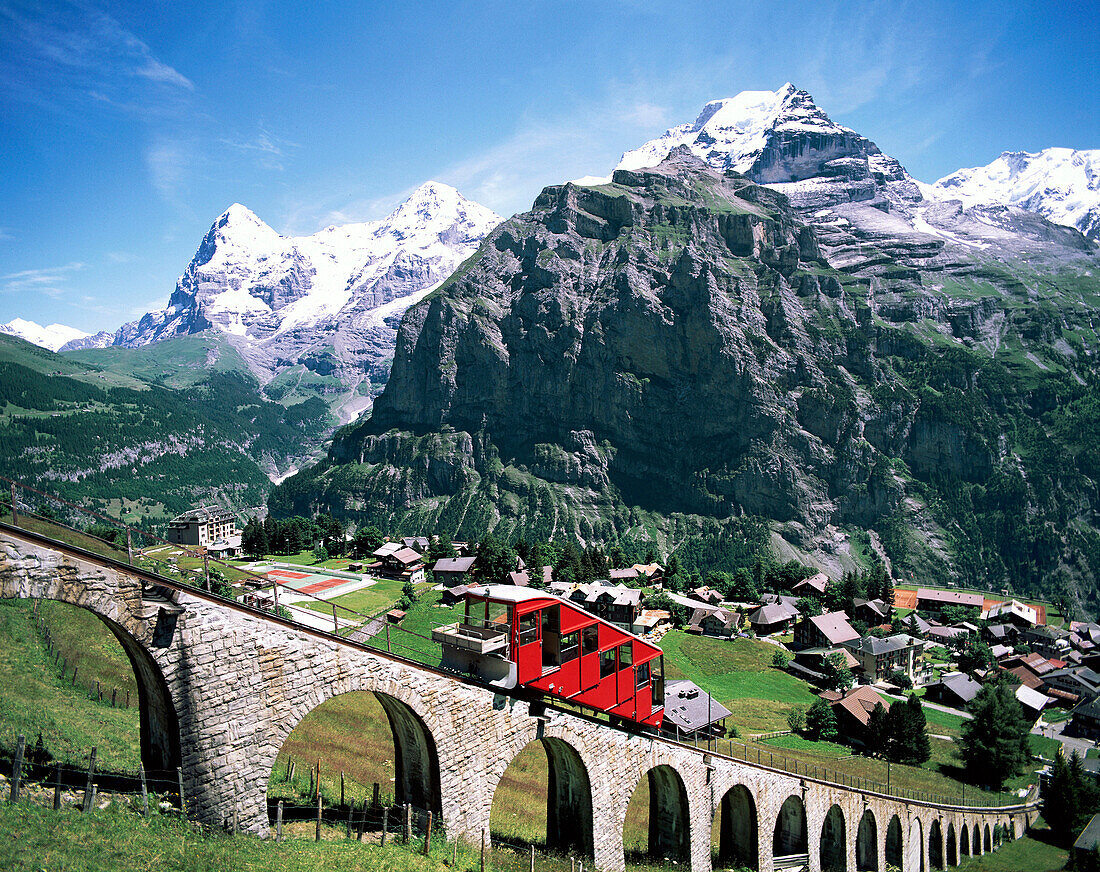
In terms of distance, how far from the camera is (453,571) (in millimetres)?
98062

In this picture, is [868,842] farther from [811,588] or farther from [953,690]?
[811,588]

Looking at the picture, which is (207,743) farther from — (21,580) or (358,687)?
(21,580)

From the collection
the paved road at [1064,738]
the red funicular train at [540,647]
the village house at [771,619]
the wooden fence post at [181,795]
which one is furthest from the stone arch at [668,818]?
the village house at [771,619]

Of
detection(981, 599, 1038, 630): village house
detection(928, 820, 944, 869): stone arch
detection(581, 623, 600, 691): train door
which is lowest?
detection(928, 820, 944, 869): stone arch

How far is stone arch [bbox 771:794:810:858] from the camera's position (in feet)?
111

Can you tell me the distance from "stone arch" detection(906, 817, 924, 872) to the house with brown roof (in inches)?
787

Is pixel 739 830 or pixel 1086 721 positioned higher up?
pixel 739 830

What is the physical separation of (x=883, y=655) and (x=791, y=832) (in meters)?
61.1

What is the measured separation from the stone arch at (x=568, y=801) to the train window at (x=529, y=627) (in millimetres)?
4082

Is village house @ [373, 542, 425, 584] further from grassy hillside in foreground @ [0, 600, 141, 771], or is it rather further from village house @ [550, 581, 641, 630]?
grassy hillside in foreground @ [0, 600, 141, 771]

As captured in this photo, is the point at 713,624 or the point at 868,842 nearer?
the point at 868,842

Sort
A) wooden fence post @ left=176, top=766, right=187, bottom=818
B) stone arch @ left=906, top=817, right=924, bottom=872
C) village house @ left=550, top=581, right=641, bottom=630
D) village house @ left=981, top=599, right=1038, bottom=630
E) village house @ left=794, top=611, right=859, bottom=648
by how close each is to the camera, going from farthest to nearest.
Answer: village house @ left=981, top=599, right=1038, bottom=630 < village house @ left=550, top=581, right=641, bottom=630 < village house @ left=794, top=611, right=859, bottom=648 < stone arch @ left=906, top=817, right=924, bottom=872 < wooden fence post @ left=176, top=766, right=187, bottom=818

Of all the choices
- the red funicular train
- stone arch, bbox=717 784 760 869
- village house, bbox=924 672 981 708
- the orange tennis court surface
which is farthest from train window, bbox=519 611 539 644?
the orange tennis court surface

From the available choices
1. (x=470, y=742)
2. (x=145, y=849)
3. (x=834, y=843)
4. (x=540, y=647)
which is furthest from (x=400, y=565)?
(x=145, y=849)
